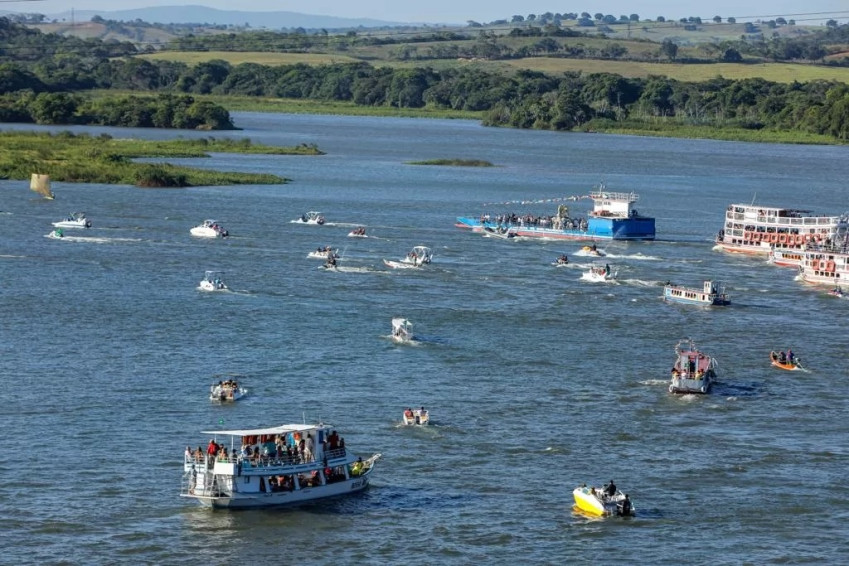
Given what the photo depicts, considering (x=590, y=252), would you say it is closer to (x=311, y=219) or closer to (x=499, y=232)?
(x=499, y=232)

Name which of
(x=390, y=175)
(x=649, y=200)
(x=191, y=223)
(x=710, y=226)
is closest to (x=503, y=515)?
(x=191, y=223)

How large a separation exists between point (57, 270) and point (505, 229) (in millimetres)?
46133

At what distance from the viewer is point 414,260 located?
109 m

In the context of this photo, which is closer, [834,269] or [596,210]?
[834,269]

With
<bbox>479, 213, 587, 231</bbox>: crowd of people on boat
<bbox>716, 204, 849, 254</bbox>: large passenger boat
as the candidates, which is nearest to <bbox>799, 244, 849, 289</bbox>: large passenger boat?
<bbox>716, 204, 849, 254</bbox>: large passenger boat

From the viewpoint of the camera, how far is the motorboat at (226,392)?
212 ft

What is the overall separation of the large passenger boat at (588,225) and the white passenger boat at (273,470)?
82.3 meters

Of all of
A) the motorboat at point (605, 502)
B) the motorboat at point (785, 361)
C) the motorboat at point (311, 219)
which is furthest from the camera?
the motorboat at point (311, 219)

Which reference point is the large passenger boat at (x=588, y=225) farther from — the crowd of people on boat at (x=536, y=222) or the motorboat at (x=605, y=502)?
the motorboat at (x=605, y=502)

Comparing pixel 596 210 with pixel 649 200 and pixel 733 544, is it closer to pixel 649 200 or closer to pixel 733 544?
pixel 649 200

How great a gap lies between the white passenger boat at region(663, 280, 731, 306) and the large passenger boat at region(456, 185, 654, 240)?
34981 millimetres

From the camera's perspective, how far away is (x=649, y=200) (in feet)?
561

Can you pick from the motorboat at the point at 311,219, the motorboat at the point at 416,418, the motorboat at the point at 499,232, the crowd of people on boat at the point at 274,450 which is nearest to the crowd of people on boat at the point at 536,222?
the motorboat at the point at 499,232

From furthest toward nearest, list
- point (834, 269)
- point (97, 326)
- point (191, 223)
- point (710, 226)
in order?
point (710, 226) → point (191, 223) → point (834, 269) → point (97, 326)
